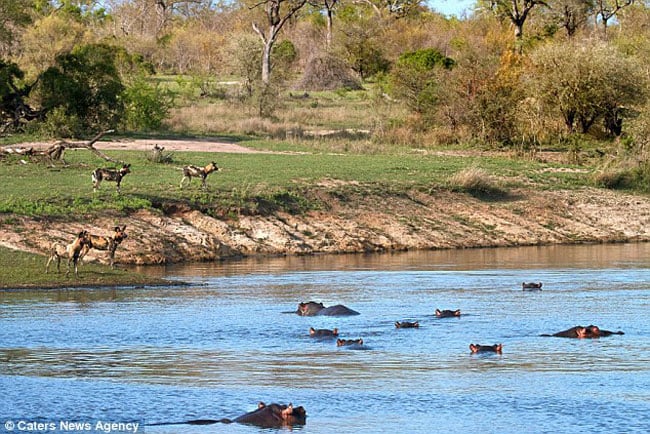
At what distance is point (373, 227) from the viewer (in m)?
31.4

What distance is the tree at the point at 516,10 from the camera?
5821 centimetres

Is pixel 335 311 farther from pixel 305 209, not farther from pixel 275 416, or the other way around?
pixel 305 209

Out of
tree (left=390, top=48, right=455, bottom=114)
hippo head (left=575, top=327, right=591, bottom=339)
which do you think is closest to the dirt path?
tree (left=390, top=48, right=455, bottom=114)

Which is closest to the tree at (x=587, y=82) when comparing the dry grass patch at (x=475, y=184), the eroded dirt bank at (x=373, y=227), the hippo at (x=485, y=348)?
the eroded dirt bank at (x=373, y=227)

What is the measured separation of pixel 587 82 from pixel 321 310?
94.2ft

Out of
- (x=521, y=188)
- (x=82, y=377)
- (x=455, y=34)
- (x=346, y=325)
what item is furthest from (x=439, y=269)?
(x=455, y=34)

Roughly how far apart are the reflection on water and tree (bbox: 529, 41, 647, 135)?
2112 centimetres

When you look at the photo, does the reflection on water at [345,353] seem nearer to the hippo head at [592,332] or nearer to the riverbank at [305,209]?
the hippo head at [592,332]

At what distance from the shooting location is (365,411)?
12219 millimetres

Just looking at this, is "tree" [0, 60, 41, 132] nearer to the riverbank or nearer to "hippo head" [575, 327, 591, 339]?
the riverbank

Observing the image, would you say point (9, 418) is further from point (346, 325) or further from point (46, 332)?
point (346, 325)

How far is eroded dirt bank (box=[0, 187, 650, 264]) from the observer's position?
2706cm

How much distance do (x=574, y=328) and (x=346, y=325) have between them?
329 cm

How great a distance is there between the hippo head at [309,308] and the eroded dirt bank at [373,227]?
25.3 ft
